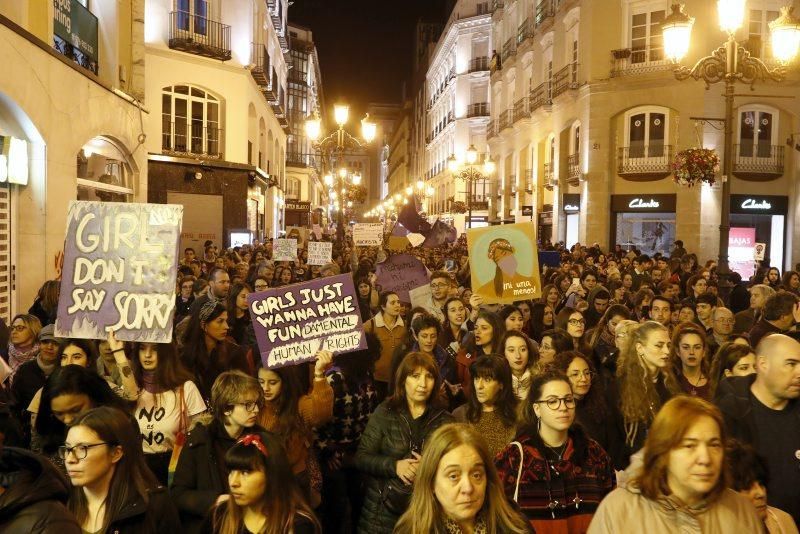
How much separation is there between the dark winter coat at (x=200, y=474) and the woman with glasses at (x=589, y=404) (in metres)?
2.05

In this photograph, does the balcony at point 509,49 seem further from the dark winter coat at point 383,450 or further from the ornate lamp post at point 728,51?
the dark winter coat at point 383,450

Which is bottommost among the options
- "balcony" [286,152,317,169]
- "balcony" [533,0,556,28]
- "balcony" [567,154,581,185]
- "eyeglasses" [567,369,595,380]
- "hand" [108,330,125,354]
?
"eyeglasses" [567,369,595,380]

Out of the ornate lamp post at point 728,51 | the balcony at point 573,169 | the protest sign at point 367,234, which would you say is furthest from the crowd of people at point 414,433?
the balcony at point 573,169

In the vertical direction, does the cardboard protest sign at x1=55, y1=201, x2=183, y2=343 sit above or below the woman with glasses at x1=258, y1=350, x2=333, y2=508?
above

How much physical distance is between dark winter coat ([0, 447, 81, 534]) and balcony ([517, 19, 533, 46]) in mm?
37586

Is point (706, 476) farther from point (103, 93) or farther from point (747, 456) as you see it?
point (103, 93)

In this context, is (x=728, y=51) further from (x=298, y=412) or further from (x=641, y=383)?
(x=298, y=412)

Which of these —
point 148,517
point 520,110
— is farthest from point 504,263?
point 520,110

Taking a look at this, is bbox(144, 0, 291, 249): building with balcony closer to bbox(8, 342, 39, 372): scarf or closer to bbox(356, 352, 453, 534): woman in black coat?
bbox(8, 342, 39, 372): scarf

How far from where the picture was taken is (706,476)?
9.63 ft

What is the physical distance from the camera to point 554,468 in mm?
3697

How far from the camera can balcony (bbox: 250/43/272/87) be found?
92.7 ft

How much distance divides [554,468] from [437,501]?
0.82 m

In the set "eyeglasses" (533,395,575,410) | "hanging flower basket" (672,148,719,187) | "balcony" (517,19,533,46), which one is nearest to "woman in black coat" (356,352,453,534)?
"eyeglasses" (533,395,575,410)
